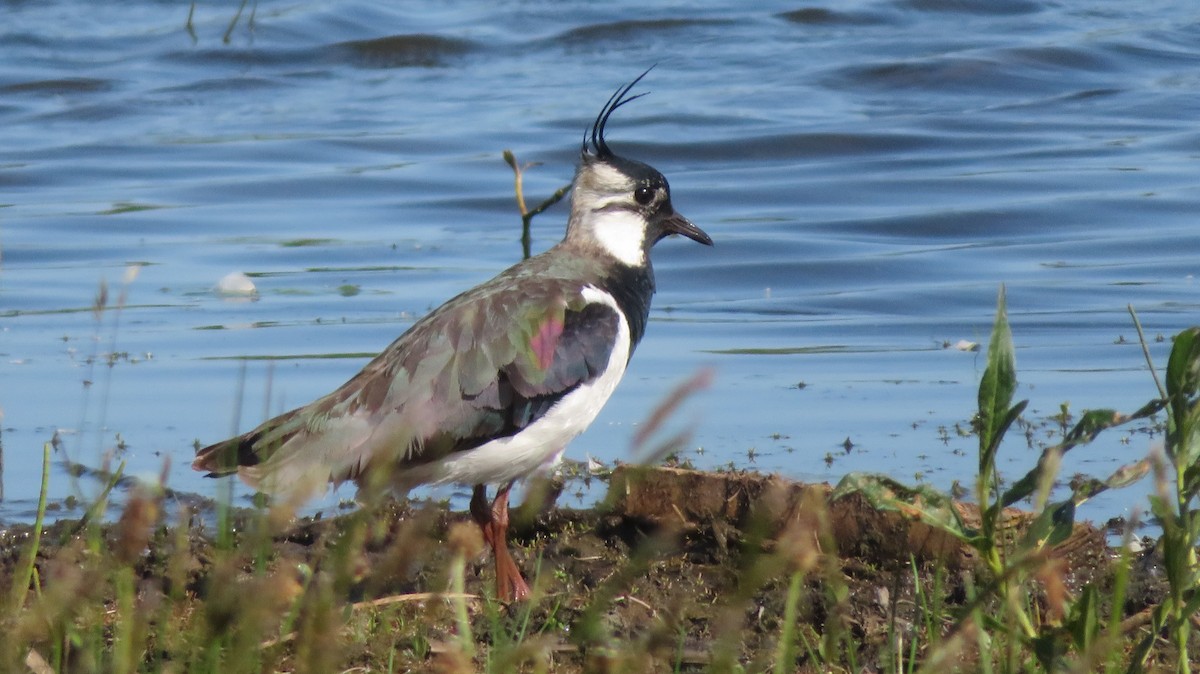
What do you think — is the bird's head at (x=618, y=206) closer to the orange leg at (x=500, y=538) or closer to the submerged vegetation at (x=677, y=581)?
the submerged vegetation at (x=677, y=581)

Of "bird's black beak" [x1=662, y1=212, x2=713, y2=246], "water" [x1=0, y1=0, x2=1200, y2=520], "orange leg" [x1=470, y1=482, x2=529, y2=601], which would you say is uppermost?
"bird's black beak" [x1=662, y1=212, x2=713, y2=246]

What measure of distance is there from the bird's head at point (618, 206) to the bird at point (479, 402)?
0.63 metres

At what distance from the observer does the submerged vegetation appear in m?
1.85

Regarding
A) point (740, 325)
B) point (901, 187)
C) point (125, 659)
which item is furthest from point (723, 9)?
point (125, 659)

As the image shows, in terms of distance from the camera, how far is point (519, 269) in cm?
534

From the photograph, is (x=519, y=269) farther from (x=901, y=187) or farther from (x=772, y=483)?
(x=901, y=187)

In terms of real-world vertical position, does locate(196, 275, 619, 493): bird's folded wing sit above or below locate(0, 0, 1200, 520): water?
above

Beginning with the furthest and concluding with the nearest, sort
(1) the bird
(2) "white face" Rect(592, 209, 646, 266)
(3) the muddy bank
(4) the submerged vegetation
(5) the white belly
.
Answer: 1. (2) "white face" Rect(592, 209, 646, 266)
2. (5) the white belly
3. (1) the bird
4. (3) the muddy bank
5. (4) the submerged vegetation

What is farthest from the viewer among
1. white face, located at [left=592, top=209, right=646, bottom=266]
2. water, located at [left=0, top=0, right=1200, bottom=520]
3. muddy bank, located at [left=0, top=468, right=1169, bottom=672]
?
water, located at [left=0, top=0, right=1200, bottom=520]

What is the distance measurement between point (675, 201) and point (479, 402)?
22.2 ft

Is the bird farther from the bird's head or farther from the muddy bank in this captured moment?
the bird's head

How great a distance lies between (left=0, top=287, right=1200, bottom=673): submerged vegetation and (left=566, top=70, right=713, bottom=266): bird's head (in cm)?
80

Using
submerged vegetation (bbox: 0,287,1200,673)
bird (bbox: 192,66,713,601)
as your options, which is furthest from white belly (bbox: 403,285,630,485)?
submerged vegetation (bbox: 0,287,1200,673)

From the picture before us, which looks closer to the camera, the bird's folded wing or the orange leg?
the bird's folded wing
